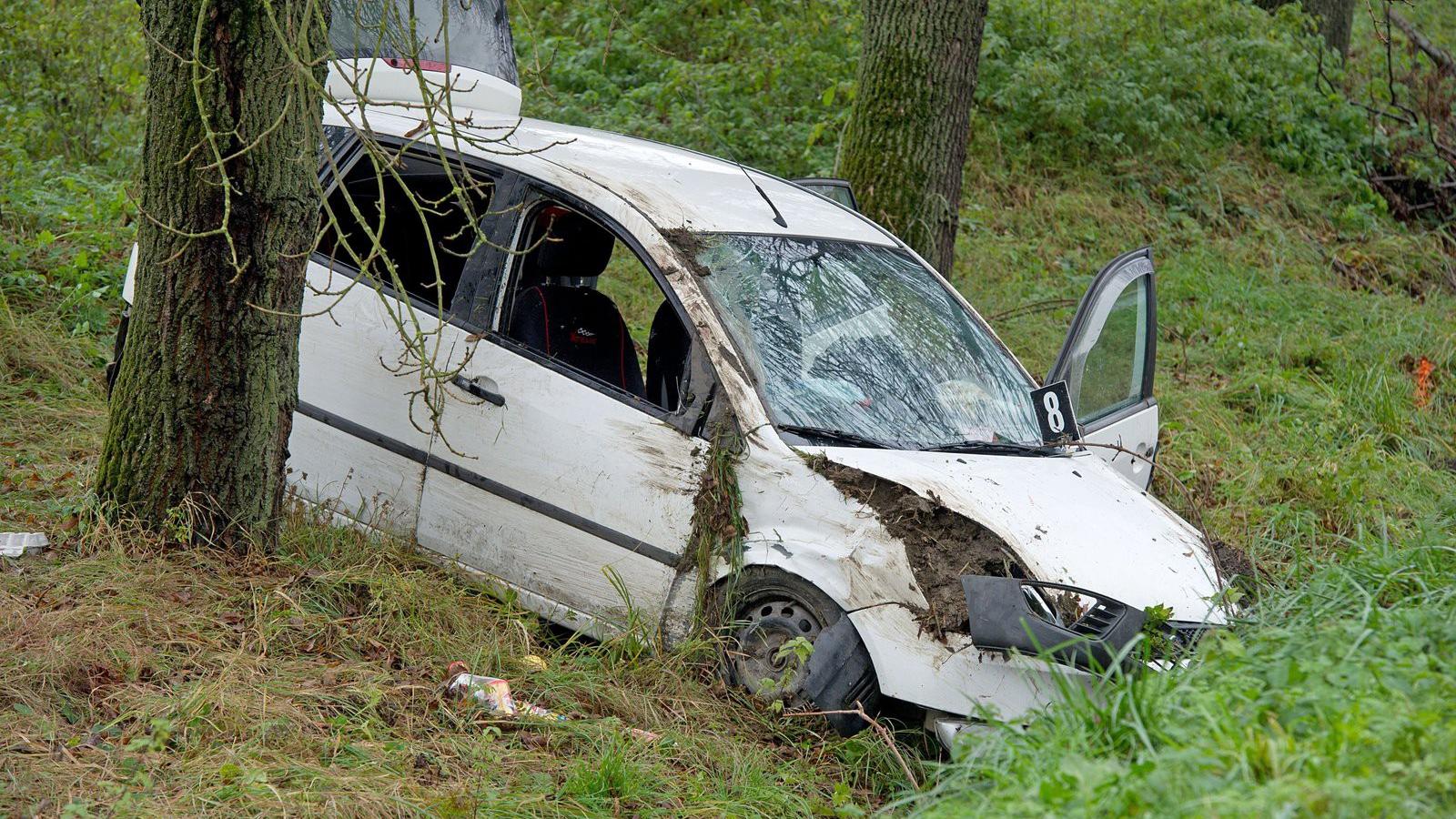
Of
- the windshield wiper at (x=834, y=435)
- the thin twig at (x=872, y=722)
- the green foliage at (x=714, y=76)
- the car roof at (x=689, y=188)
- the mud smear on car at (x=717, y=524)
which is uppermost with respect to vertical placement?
the green foliage at (x=714, y=76)

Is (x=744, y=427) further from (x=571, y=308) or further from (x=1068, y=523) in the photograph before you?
(x=571, y=308)

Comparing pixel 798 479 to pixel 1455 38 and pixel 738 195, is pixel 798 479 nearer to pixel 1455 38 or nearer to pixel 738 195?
pixel 738 195

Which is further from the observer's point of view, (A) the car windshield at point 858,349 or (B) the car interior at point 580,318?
(B) the car interior at point 580,318

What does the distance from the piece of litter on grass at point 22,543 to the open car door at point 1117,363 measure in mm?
3575

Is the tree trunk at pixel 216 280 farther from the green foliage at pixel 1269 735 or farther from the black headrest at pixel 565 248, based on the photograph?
the green foliage at pixel 1269 735

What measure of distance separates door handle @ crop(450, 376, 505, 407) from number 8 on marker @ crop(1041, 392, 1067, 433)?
191 cm

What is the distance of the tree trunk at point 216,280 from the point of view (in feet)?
13.1

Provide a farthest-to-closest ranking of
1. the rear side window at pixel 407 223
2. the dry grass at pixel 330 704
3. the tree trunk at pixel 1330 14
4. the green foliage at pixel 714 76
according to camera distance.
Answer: the tree trunk at pixel 1330 14 → the green foliage at pixel 714 76 → the rear side window at pixel 407 223 → the dry grass at pixel 330 704

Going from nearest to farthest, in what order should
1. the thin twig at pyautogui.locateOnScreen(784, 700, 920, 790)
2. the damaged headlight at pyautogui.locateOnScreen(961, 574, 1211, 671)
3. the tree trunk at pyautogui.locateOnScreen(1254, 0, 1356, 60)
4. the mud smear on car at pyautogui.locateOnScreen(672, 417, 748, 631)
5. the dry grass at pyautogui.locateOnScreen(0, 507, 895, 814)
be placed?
the dry grass at pyautogui.locateOnScreen(0, 507, 895, 814) → the damaged headlight at pyautogui.locateOnScreen(961, 574, 1211, 671) → the thin twig at pyautogui.locateOnScreen(784, 700, 920, 790) → the mud smear on car at pyautogui.locateOnScreen(672, 417, 748, 631) → the tree trunk at pyautogui.locateOnScreen(1254, 0, 1356, 60)

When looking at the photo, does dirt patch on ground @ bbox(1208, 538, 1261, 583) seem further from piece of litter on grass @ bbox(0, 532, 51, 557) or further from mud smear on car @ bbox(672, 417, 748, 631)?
piece of litter on grass @ bbox(0, 532, 51, 557)

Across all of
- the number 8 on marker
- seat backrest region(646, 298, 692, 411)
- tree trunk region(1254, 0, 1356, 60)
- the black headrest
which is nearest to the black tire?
seat backrest region(646, 298, 692, 411)

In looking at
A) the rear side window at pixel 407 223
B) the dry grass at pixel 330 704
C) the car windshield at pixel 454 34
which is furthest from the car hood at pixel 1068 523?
the car windshield at pixel 454 34

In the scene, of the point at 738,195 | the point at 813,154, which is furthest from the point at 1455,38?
the point at 738,195

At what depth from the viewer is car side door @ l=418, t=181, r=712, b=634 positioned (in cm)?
407
